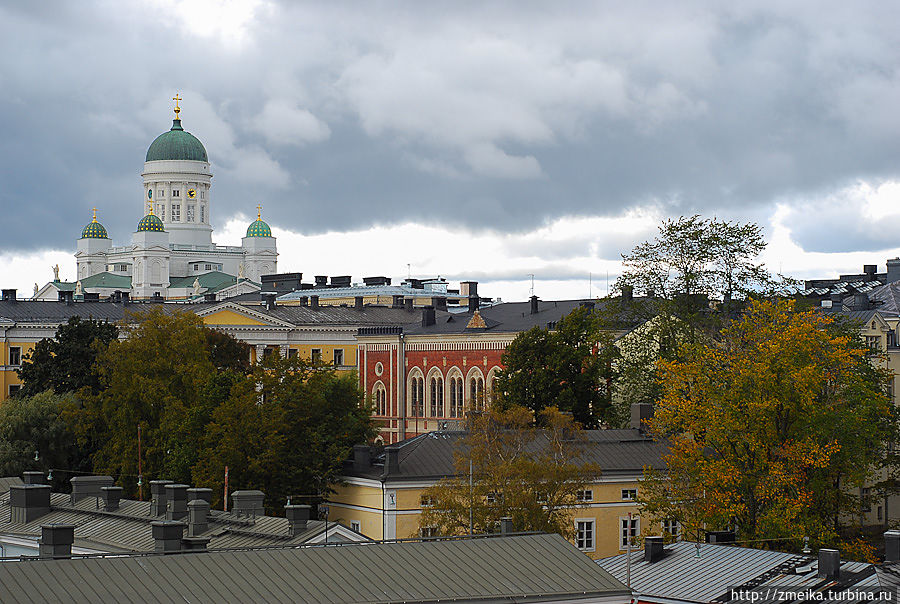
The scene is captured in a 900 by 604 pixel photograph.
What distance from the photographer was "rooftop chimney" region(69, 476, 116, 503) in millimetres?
57106

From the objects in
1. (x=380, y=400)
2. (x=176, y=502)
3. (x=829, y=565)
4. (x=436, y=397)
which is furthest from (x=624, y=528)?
(x=380, y=400)

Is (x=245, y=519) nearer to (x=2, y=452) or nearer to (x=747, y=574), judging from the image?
(x=747, y=574)

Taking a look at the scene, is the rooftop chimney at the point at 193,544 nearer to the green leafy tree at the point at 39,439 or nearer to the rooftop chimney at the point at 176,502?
the rooftop chimney at the point at 176,502

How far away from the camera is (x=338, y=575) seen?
35656mm

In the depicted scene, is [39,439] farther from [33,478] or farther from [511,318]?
[511,318]

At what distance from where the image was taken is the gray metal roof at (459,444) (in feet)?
197

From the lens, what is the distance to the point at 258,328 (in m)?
119

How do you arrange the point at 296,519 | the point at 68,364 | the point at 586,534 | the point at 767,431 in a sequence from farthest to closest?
the point at 68,364, the point at 586,534, the point at 767,431, the point at 296,519

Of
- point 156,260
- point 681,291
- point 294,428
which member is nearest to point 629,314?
point 681,291

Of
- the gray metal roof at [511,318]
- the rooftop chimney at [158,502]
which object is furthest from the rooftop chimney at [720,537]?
the gray metal roof at [511,318]

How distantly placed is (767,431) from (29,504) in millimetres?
24381

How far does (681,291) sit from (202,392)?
20361mm

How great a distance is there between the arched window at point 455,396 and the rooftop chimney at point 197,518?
49083 millimetres

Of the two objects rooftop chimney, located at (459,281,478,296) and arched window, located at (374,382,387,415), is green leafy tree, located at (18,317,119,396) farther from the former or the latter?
rooftop chimney, located at (459,281,478,296)
